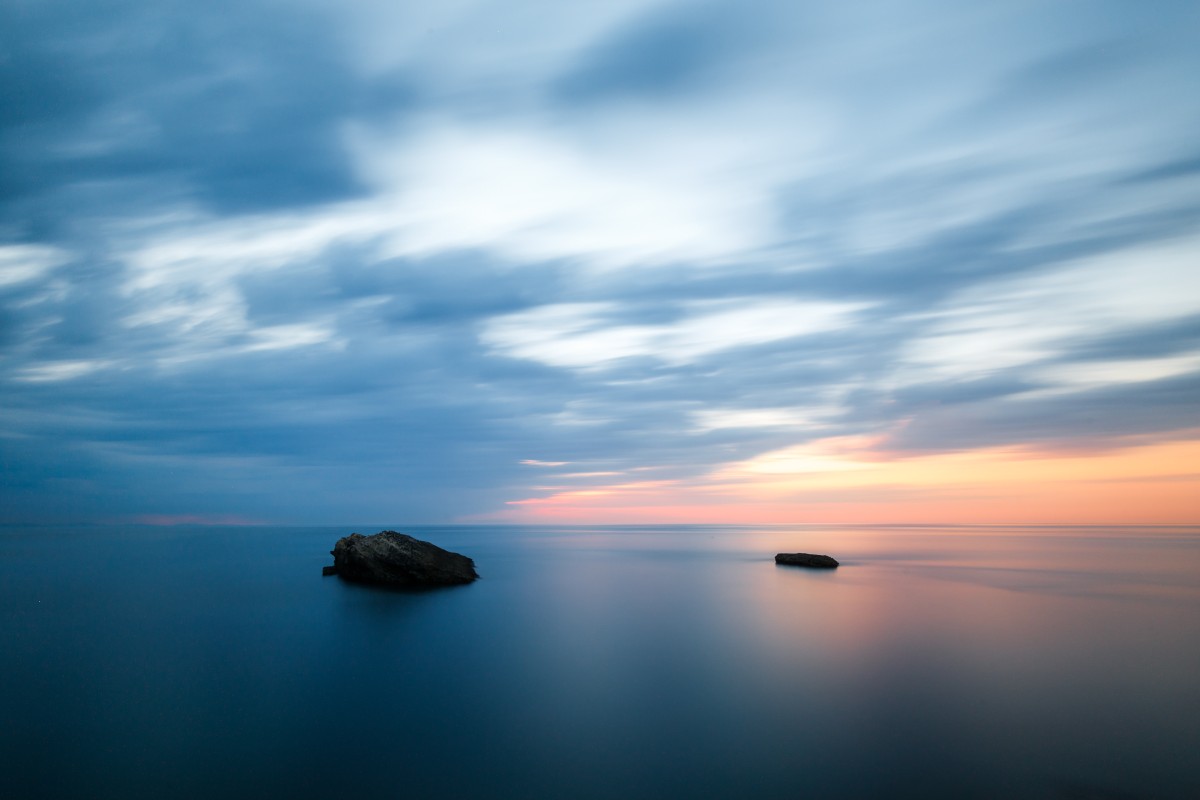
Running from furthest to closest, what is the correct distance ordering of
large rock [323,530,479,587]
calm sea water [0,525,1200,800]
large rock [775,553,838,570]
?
large rock [775,553,838,570], large rock [323,530,479,587], calm sea water [0,525,1200,800]

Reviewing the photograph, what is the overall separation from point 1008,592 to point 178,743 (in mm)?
38976

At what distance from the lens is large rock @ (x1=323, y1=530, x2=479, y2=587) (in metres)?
34.9

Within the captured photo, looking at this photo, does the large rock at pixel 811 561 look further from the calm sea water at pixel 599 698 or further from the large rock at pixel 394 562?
the large rock at pixel 394 562

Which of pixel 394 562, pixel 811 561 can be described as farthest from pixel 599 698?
pixel 811 561

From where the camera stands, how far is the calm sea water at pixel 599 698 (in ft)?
33.6

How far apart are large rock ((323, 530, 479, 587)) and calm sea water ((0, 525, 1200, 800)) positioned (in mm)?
4240

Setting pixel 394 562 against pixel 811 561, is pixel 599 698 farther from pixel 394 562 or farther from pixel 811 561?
pixel 811 561

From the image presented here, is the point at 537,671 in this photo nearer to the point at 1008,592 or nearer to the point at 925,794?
the point at 925,794

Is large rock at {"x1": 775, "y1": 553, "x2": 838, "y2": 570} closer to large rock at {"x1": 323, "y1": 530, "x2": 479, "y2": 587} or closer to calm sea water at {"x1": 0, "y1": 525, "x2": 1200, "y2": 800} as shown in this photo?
calm sea water at {"x1": 0, "y1": 525, "x2": 1200, "y2": 800}

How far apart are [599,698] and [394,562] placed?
76.2 ft

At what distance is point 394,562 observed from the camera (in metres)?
34.8

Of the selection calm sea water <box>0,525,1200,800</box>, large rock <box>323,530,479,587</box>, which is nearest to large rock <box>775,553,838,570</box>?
calm sea water <box>0,525,1200,800</box>

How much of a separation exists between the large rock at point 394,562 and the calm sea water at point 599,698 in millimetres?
4240

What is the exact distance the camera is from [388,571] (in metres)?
35.0
